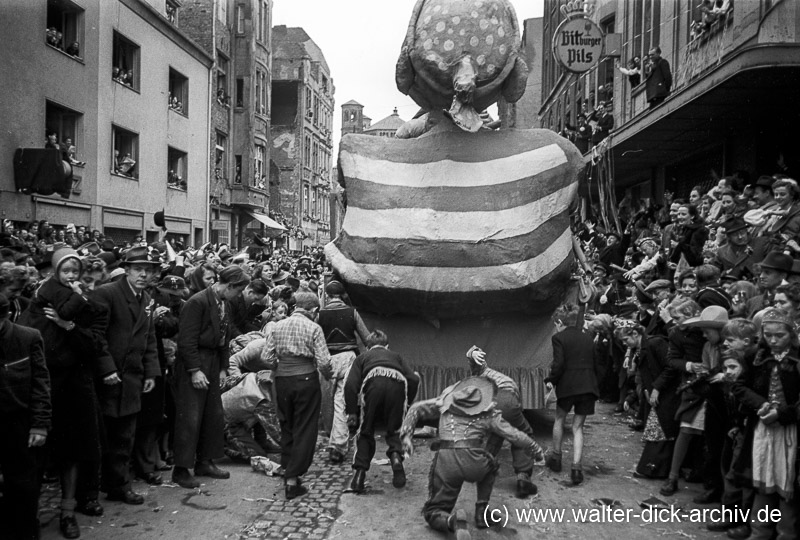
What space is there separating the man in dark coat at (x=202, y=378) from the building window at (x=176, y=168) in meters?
17.6

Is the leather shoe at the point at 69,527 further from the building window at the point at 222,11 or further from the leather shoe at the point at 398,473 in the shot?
the building window at the point at 222,11

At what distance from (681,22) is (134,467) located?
41.2 feet

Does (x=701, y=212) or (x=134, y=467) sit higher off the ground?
(x=701, y=212)

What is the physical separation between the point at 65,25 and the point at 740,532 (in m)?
16.9

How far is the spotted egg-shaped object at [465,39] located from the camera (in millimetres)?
7180

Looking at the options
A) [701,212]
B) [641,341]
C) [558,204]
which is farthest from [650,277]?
[558,204]

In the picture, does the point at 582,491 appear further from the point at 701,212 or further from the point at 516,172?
the point at 701,212

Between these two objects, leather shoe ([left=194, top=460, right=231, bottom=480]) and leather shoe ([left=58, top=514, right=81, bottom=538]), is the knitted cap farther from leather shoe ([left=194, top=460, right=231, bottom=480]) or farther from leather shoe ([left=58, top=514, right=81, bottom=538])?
leather shoe ([left=194, top=460, right=231, bottom=480])

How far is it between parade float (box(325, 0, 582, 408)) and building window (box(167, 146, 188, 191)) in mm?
16804

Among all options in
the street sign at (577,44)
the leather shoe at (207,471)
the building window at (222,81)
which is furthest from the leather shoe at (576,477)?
the building window at (222,81)

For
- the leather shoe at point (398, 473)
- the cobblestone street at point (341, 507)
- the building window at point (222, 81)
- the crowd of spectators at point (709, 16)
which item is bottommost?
the cobblestone street at point (341, 507)

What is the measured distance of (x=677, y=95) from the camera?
9.80m

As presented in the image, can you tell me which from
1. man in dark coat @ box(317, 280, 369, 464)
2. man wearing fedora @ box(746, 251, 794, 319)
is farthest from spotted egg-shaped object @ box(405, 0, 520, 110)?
man wearing fedora @ box(746, 251, 794, 319)

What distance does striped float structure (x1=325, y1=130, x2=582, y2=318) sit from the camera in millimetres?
6605
